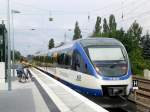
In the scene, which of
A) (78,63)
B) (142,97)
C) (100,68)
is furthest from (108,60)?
(142,97)

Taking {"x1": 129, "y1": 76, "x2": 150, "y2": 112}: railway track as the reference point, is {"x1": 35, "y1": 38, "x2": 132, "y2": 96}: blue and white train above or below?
above

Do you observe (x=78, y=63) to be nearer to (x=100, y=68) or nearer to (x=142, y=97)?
(x=100, y=68)

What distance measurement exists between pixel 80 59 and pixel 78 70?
2.13ft

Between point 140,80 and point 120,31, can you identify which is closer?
point 140,80

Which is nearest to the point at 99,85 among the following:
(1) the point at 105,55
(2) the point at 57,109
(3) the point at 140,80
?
(1) the point at 105,55

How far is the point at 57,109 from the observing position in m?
14.7

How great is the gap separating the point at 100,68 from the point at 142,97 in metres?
6.06

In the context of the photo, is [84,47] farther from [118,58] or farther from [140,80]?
[140,80]

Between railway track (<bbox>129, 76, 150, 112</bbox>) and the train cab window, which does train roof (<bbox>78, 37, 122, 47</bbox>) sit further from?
railway track (<bbox>129, 76, 150, 112</bbox>)

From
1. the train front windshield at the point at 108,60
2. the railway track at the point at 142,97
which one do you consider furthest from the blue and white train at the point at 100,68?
the railway track at the point at 142,97

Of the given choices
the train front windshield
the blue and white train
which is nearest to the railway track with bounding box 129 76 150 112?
the blue and white train

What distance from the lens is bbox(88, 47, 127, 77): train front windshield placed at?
762 inches

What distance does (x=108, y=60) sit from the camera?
20.3 meters

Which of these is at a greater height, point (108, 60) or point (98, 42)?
point (98, 42)
